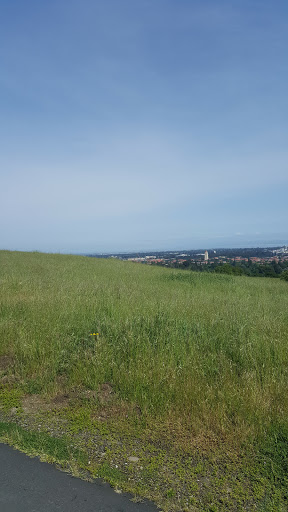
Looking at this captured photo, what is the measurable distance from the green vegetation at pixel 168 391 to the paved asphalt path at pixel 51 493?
157 millimetres

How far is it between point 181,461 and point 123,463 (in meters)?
0.59

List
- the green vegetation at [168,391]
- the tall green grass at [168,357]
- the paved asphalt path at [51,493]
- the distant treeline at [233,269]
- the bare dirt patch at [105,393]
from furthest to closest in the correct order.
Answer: the distant treeline at [233,269], the bare dirt patch at [105,393], the tall green grass at [168,357], the green vegetation at [168,391], the paved asphalt path at [51,493]

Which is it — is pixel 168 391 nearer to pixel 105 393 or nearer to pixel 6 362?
pixel 105 393

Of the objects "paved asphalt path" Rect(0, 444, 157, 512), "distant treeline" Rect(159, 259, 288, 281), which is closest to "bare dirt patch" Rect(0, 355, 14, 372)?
"paved asphalt path" Rect(0, 444, 157, 512)

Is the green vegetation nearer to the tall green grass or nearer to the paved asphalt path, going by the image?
the tall green grass

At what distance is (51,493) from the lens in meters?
3.02

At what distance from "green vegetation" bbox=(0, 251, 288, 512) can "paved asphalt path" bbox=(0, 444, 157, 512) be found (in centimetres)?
16

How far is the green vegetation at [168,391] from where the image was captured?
325 centimetres

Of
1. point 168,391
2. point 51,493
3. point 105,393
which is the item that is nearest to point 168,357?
point 168,391

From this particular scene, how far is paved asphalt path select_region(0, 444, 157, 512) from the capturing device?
2875 mm

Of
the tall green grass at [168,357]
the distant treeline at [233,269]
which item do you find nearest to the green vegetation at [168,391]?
the tall green grass at [168,357]

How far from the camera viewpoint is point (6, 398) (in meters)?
4.79

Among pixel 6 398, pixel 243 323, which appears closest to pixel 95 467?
pixel 6 398

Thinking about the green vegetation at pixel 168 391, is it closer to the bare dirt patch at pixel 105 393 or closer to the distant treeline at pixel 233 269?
the bare dirt patch at pixel 105 393
